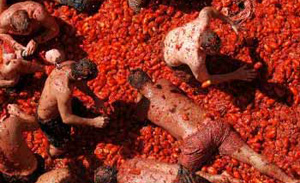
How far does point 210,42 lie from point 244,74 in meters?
1.15

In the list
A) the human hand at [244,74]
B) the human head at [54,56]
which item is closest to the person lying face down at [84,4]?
the human head at [54,56]

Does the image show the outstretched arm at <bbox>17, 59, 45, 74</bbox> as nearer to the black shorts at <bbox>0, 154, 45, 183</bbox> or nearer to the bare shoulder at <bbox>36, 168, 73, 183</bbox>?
the black shorts at <bbox>0, 154, 45, 183</bbox>

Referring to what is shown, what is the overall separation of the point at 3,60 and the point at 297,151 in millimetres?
4340

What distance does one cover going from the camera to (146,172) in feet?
24.0

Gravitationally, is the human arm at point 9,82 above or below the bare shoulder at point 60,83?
below

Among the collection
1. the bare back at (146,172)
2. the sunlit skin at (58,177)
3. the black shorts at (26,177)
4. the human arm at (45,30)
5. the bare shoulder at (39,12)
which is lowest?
the black shorts at (26,177)

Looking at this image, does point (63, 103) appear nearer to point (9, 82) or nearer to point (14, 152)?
point (14, 152)

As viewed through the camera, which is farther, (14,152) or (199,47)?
(14,152)

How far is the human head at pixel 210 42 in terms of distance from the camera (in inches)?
278

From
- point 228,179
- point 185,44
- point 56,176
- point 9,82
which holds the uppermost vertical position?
point 185,44

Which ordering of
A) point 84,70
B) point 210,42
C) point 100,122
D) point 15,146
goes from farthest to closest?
1. point 100,122
2. point 15,146
3. point 84,70
4. point 210,42

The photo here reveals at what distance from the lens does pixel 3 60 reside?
8.62 m

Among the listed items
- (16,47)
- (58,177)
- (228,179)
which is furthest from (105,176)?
(16,47)

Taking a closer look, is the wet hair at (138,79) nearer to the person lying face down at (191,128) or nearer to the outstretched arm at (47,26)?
the person lying face down at (191,128)
